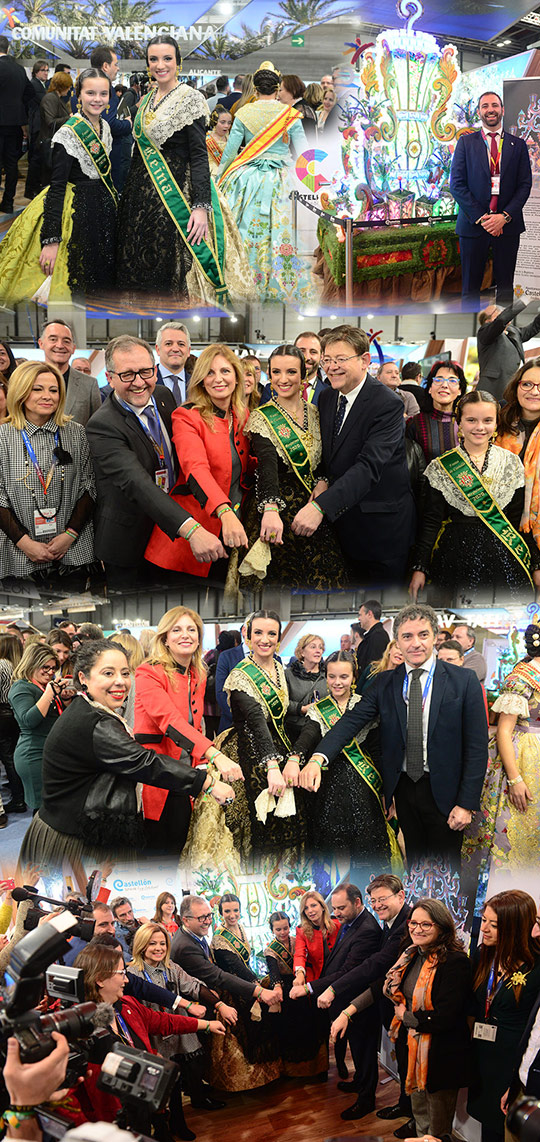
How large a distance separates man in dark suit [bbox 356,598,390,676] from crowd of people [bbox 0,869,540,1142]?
3.10 feet

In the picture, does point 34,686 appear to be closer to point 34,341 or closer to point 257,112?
point 34,341

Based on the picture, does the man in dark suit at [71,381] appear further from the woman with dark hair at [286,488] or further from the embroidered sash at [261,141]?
the embroidered sash at [261,141]

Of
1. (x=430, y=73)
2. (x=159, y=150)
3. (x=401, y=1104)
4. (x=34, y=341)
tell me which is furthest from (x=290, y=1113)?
(x=430, y=73)

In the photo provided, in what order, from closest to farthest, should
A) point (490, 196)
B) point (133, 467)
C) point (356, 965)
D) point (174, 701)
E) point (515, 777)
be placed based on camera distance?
point (133, 467) < point (174, 701) < point (515, 777) < point (356, 965) < point (490, 196)

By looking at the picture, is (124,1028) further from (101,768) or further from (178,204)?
(178,204)

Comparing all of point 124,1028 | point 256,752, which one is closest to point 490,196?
point 256,752

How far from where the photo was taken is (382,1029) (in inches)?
202

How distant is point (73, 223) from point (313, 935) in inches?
126

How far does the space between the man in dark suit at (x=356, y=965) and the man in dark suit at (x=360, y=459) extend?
61.7 inches

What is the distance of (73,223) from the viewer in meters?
4.64

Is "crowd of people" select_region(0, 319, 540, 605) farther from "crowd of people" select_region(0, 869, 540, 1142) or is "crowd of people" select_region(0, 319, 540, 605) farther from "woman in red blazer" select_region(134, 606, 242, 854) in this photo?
"crowd of people" select_region(0, 869, 540, 1142)

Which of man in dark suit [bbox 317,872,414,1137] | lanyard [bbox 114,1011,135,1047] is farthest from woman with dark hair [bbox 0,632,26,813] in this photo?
man in dark suit [bbox 317,872,414,1137]

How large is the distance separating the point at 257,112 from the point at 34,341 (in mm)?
1329

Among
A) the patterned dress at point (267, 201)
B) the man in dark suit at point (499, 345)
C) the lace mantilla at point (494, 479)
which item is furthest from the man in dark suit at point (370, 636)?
the patterned dress at point (267, 201)
